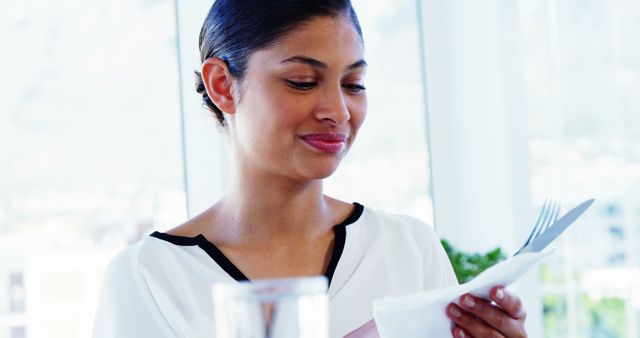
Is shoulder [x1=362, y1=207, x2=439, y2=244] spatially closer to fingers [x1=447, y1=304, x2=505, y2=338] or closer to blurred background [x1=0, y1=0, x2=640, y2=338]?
fingers [x1=447, y1=304, x2=505, y2=338]

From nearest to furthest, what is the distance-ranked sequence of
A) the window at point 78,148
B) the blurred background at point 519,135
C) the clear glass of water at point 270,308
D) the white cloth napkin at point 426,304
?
the clear glass of water at point 270,308 < the white cloth napkin at point 426,304 < the window at point 78,148 < the blurred background at point 519,135

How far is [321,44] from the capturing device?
Result: 4.77 ft

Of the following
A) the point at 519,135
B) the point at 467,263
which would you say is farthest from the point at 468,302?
the point at 519,135

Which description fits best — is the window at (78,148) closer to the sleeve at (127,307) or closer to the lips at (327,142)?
the sleeve at (127,307)

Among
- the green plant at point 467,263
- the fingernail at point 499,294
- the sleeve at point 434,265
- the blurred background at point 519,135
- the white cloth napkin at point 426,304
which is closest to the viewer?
the white cloth napkin at point 426,304

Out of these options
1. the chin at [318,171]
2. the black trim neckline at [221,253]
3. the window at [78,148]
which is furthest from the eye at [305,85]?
the window at [78,148]

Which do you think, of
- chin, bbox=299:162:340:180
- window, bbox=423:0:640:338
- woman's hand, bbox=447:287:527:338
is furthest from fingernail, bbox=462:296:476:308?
window, bbox=423:0:640:338

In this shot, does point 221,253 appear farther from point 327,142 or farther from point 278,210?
point 327,142

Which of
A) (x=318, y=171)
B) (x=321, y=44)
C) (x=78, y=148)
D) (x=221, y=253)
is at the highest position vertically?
(x=321, y=44)

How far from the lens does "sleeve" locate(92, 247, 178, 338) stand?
4.97ft

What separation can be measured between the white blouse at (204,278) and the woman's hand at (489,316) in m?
0.40

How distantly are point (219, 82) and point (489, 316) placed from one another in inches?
27.4

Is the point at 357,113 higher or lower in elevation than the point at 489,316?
higher

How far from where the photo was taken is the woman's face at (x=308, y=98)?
1.42 m
